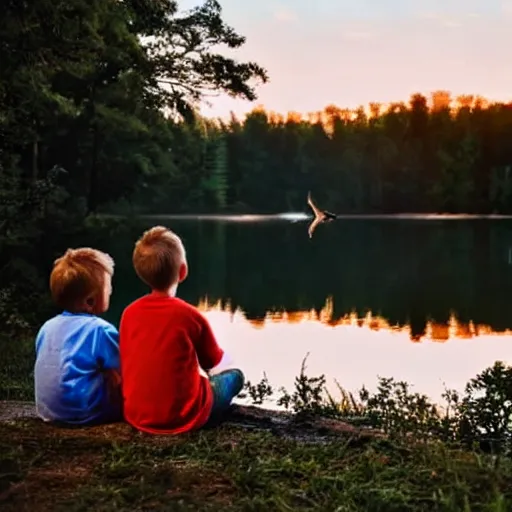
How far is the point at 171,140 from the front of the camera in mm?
24062

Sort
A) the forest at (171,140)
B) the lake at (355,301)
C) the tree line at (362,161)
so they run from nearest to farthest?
the forest at (171,140) → the lake at (355,301) → the tree line at (362,161)

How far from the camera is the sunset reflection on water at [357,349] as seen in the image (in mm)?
8756

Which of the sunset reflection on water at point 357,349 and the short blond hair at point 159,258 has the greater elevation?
the short blond hair at point 159,258

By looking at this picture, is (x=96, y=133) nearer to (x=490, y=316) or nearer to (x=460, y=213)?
(x=490, y=316)

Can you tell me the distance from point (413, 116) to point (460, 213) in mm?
4996

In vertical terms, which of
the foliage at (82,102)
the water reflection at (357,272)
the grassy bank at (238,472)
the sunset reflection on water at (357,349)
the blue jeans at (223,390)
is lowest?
the sunset reflection on water at (357,349)

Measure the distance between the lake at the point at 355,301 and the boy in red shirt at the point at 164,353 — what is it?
5.08 metres

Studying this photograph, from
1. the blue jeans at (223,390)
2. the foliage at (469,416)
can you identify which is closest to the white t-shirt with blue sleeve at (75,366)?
the blue jeans at (223,390)

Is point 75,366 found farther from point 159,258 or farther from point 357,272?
point 357,272

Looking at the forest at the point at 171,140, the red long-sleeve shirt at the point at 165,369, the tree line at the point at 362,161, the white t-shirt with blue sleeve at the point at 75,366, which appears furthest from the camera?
the tree line at the point at 362,161

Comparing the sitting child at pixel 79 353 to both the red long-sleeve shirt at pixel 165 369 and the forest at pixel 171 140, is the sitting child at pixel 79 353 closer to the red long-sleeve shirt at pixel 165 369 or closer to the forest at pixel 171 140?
the red long-sleeve shirt at pixel 165 369

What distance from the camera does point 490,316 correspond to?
1292 centimetres

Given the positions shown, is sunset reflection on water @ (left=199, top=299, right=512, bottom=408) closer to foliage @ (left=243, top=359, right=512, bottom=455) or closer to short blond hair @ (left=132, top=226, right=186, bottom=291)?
foliage @ (left=243, top=359, right=512, bottom=455)

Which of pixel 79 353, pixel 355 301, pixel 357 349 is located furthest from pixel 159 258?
pixel 355 301
